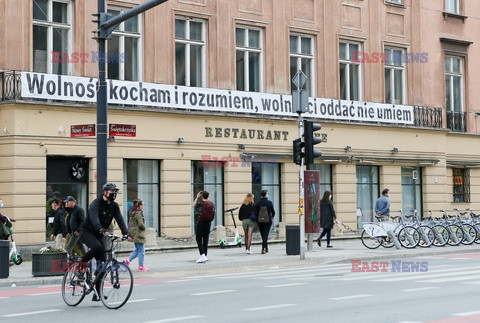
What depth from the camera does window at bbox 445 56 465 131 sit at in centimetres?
3837

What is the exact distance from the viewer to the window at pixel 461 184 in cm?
3928

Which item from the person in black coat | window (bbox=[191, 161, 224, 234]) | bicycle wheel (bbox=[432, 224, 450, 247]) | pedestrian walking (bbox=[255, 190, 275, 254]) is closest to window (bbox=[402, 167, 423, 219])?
bicycle wheel (bbox=[432, 224, 450, 247])

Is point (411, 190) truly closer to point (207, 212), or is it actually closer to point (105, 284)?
point (207, 212)

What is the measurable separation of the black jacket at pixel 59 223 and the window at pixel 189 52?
8.26 m

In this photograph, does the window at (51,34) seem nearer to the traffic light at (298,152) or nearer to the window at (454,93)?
the traffic light at (298,152)

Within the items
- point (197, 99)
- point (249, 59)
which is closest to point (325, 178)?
point (249, 59)

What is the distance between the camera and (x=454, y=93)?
127ft

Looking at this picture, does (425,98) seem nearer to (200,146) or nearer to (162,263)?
(200,146)

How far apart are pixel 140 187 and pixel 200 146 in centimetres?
248

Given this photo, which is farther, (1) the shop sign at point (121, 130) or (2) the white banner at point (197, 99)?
(2) the white banner at point (197, 99)

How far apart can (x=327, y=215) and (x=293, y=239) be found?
3.41 m

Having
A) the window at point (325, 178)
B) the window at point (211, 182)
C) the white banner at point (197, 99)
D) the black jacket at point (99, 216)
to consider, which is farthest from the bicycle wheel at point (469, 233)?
the black jacket at point (99, 216)

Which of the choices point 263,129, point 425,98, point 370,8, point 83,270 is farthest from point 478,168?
point 83,270

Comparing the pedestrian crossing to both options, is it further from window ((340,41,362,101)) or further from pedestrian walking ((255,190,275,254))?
window ((340,41,362,101))
